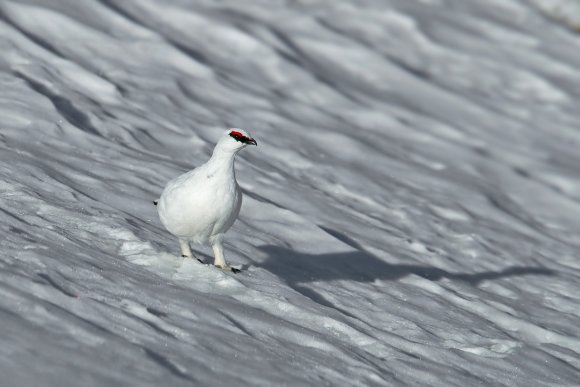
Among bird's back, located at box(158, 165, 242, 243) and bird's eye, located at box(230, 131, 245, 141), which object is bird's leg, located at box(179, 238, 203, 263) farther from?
bird's eye, located at box(230, 131, 245, 141)

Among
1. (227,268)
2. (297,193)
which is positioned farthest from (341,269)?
(297,193)

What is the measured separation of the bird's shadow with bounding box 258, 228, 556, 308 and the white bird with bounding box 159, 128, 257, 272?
0.71 m

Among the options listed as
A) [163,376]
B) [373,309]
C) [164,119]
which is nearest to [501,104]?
[164,119]

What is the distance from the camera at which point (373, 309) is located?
5.76 m

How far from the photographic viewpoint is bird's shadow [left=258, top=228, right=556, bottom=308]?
19.7 ft

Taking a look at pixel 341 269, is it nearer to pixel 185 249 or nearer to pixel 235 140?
pixel 185 249

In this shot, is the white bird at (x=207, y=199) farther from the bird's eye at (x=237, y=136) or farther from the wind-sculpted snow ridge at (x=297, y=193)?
the wind-sculpted snow ridge at (x=297, y=193)

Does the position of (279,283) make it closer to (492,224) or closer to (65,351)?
(65,351)

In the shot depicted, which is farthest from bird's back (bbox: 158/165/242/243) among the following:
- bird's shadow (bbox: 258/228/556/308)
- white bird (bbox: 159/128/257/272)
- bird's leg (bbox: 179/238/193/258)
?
bird's shadow (bbox: 258/228/556/308)

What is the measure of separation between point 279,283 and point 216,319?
3.67 feet

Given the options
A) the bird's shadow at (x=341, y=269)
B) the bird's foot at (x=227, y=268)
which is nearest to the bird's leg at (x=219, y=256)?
the bird's foot at (x=227, y=268)

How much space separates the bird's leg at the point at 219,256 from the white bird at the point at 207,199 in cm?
1

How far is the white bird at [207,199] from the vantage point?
16.8 feet

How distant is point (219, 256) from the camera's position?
5414 mm
